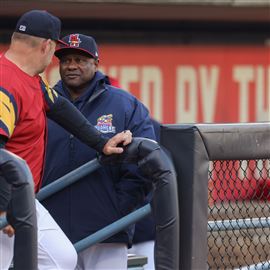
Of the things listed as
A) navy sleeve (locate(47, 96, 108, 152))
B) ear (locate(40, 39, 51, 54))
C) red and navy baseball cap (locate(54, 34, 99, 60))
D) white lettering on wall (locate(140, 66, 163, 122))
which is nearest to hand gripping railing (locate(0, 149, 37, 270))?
ear (locate(40, 39, 51, 54))

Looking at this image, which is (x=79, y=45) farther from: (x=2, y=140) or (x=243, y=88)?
(x=243, y=88)

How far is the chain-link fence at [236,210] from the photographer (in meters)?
3.84

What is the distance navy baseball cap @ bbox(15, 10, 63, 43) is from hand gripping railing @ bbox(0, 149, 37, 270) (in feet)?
2.64

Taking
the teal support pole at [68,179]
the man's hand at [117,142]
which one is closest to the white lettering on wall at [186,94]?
the teal support pole at [68,179]

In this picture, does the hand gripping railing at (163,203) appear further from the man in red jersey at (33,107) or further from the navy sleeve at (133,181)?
the navy sleeve at (133,181)

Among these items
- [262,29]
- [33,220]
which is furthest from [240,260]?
[262,29]

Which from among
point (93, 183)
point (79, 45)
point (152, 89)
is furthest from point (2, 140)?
point (152, 89)

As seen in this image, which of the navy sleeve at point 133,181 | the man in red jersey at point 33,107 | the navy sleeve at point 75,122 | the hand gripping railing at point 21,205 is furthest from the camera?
the navy sleeve at point 133,181

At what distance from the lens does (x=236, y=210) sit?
4.14 m

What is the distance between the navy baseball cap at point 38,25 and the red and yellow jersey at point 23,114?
143mm

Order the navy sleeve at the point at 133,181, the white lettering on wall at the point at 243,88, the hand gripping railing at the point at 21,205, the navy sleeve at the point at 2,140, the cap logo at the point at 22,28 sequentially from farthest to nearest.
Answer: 1. the white lettering on wall at the point at 243,88
2. the navy sleeve at the point at 133,181
3. the cap logo at the point at 22,28
4. the navy sleeve at the point at 2,140
5. the hand gripping railing at the point at 21,205

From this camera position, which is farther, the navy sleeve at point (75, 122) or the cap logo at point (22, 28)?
the navy sleeve at point (75, 122)

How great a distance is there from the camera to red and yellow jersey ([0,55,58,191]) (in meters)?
3.43

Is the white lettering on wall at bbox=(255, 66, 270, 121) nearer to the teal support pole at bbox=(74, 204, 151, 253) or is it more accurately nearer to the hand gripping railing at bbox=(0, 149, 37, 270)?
the teal support pole at bbox=(74, 204, 151, 253)
